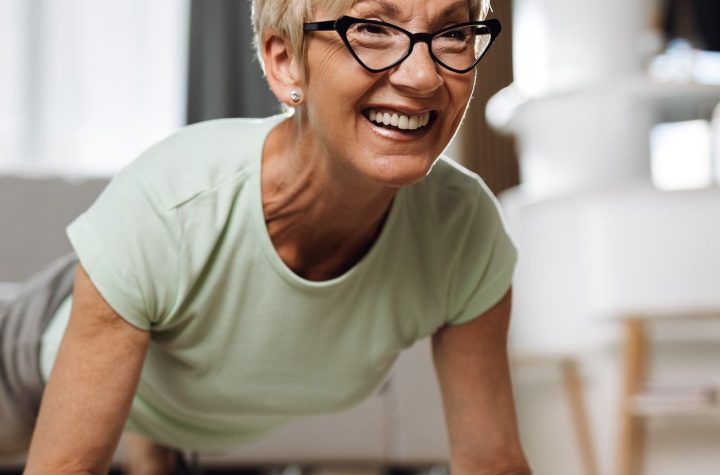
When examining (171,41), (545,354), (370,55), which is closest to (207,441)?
(370,55)

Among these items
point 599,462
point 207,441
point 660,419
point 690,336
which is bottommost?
point 599,462

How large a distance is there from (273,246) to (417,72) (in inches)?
12.3

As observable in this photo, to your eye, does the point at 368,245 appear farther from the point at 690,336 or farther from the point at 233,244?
the point at 690,336

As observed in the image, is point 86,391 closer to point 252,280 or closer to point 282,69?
point 252,280

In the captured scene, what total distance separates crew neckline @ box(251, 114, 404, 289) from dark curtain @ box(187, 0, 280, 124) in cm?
318

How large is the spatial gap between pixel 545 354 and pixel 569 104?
0.80m

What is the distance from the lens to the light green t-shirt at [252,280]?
42.1 inches

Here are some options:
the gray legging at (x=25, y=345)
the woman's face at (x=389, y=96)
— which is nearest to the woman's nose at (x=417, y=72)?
the woman's face at (x=389, y=96)

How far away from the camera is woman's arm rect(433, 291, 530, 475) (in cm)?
120

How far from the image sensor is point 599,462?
3.05 metres

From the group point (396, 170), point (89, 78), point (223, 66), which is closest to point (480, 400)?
point (396, 170)

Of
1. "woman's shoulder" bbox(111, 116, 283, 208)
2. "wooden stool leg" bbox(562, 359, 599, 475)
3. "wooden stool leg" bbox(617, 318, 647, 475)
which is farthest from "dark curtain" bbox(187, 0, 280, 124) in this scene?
"woman's shoulder" bbox(111, 116, 283, 208)

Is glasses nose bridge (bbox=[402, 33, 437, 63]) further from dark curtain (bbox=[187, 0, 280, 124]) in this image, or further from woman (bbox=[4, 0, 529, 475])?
dark curtain (bbox=[187, 0, 280, 124])

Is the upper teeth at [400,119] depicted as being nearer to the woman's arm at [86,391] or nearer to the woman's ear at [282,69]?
the woman's ear at [282,69]
